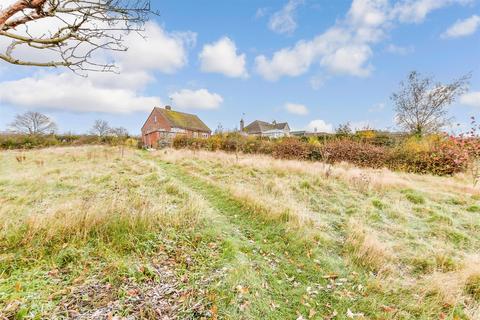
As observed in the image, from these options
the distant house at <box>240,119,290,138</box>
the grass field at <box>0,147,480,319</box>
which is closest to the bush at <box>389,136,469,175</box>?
the grass field at <box>0,147,480,319</box>

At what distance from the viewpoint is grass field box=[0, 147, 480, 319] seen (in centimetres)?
304

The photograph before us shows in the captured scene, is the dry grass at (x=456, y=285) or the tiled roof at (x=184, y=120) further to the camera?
the tiled roof at (x=184, y=120)

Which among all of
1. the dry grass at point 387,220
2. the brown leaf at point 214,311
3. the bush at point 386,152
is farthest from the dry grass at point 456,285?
the bush at point 386,152

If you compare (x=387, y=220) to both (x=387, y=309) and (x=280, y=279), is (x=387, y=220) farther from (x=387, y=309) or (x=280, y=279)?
(x=280, y=279)

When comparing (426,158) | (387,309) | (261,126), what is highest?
(261,126)

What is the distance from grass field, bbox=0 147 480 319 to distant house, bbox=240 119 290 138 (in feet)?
164

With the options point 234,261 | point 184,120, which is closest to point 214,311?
point 234,261

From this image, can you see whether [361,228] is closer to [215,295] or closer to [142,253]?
[215,295]

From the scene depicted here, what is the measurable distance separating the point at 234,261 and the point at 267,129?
5721 cm

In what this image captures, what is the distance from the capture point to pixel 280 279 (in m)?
3.84

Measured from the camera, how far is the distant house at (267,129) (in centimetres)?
5712

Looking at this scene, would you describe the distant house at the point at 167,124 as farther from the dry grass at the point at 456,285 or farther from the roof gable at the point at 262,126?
the dry grass at the point at 456,285

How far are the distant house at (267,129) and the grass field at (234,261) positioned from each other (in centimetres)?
4990

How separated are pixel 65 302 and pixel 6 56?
3.43m
